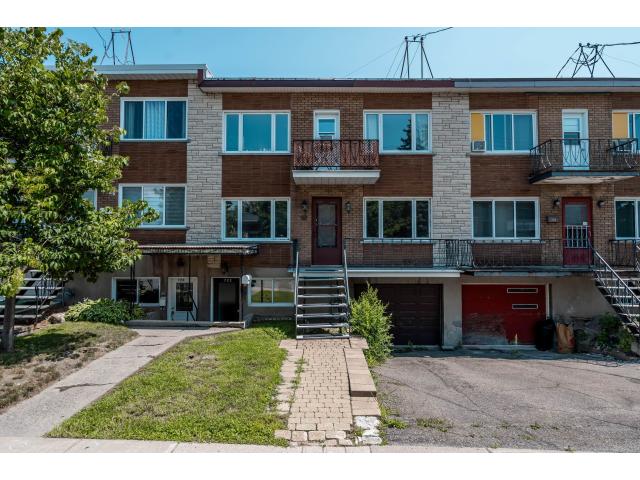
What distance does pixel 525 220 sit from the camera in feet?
45.9

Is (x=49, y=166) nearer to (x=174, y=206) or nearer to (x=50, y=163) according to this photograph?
(x=50, y=163)

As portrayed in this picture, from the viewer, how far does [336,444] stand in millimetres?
5121

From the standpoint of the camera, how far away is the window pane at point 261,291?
1380cm

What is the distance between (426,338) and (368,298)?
3822 millimetres

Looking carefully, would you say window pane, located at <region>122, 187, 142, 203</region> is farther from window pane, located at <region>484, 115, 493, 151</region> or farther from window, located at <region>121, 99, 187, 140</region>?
window pane, located at <region>484, 115, 493, 151</region>

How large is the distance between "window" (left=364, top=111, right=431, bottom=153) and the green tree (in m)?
8.32

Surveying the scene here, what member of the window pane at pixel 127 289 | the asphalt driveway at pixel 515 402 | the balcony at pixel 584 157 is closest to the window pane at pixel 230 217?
the window pane at pixel 127 289

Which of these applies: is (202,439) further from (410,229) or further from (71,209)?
(410,229)

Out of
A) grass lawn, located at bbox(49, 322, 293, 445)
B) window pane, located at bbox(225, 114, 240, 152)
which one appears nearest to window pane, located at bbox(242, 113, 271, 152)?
window pane, located at bbox(225, 114, 240, 152)

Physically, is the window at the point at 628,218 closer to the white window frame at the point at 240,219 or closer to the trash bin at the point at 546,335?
the trash bin at the point at 546,335

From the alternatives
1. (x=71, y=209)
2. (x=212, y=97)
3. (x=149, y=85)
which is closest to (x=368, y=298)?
(x=71, y=209)

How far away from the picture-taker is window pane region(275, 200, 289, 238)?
14.0 m

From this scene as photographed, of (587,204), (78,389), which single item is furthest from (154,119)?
(587,204)

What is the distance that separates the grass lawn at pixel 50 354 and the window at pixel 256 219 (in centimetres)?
471
